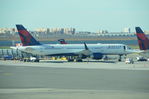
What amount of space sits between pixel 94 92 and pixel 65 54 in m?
56.2

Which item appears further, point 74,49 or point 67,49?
point 74,49

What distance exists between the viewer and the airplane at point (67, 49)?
82188mm

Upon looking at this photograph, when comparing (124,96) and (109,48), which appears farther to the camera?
(109,48)

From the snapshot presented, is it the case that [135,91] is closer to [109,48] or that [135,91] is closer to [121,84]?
[121,84]

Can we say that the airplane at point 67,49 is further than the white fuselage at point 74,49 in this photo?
No

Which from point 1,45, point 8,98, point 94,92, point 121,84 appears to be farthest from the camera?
point 1,45

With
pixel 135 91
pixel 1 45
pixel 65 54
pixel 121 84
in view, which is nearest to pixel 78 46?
pixel 65 54

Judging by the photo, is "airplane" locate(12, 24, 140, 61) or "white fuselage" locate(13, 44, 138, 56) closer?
"airplane" locate(12, 24, 140, 61)

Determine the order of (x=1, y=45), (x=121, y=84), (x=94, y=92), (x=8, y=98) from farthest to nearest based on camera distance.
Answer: (x=1, y=45) < (x=121, y=84) < (x=94, y=92) < (x=8, y=98)

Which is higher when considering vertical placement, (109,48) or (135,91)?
(109,48)

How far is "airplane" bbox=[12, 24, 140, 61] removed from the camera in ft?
270

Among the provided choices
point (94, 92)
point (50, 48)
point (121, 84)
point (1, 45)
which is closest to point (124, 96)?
point (94, 92)

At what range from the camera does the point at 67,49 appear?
8444cm

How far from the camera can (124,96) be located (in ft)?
86.4
